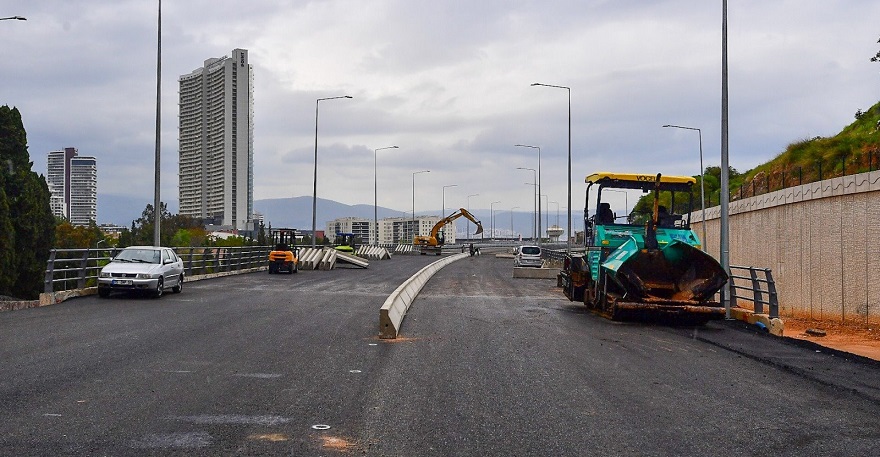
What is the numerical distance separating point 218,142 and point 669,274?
13380 cm

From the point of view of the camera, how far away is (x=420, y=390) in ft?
28.9

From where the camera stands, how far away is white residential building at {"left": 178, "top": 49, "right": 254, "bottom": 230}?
13612 centimetres

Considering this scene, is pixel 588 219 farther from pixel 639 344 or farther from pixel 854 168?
pixel 854 168

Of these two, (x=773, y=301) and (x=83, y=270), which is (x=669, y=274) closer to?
(x=773, y=301)

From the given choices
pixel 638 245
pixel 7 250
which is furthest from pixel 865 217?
pixel 7 250

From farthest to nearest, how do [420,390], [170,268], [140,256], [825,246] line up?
[170,268] < [140,256] < [825,246] < [420,390]

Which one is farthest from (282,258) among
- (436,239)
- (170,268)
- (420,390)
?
(436,239)

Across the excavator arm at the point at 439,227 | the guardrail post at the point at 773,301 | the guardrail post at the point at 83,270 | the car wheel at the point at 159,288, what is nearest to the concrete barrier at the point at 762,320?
the guardrail post at the point at 773,301

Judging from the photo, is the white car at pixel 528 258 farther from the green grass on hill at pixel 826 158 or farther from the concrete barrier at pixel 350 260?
the green grass on hill at pixel 826 158

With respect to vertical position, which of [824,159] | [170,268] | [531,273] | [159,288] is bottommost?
[531,273]

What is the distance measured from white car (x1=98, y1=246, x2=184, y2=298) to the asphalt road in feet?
19.4

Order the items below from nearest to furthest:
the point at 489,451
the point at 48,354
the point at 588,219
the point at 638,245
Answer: the point at 489,451 < the point at 48,354 < the point at 638,245 < the point at 588,219

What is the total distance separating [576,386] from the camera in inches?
362

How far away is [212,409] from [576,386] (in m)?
3.97
